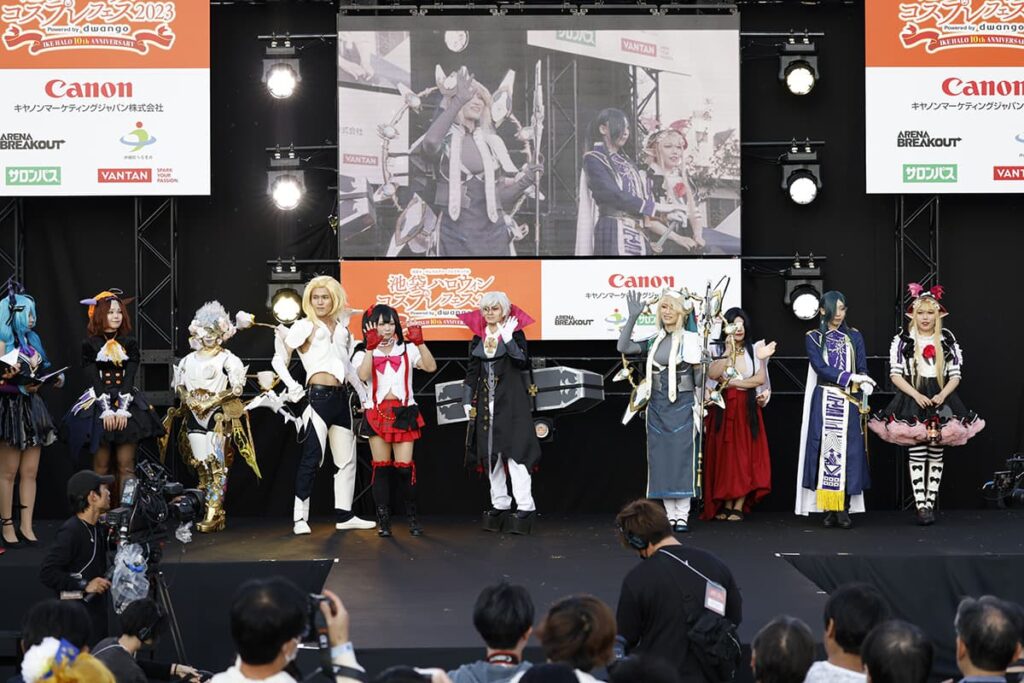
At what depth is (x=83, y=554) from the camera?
575cm

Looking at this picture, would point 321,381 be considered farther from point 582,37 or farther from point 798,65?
point 798,65

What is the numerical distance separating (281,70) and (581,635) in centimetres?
617

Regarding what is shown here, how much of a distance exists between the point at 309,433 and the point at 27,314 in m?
1.74

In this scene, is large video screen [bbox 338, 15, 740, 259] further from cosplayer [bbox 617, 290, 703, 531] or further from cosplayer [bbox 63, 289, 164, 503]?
cosplayer [bbox 63, 289, 164, 503]

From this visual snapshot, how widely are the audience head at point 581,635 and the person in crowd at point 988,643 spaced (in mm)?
900

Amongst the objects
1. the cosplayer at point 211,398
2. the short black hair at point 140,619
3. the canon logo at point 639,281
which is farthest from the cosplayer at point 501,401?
the short black hair at point 140,619

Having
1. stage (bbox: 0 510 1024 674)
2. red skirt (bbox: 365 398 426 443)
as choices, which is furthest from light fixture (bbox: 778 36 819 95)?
red skirt (bbox: 365 398 426 443)

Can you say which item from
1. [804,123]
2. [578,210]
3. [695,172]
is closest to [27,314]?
[578,210]

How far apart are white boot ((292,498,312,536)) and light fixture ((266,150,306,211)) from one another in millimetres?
1918

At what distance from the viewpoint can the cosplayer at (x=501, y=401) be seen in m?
8.17

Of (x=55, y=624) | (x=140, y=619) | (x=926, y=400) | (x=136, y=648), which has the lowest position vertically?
(x=136, y=648)

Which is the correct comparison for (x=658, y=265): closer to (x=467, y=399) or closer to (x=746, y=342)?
(x=746, y=342)

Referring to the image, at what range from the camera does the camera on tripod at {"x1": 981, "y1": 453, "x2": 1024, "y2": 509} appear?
8.63 metres

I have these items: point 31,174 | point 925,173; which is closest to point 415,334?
point 31,174
